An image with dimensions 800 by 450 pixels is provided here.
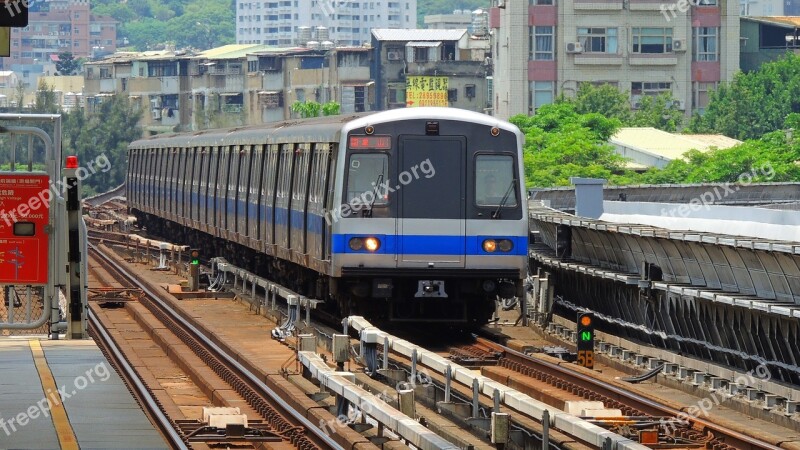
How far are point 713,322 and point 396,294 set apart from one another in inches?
158

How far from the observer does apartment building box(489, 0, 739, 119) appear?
75188 mm

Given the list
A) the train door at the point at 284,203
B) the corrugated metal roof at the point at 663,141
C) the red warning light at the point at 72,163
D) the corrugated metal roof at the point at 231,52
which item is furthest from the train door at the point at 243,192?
the corrugated metal roof at the point at 231,52

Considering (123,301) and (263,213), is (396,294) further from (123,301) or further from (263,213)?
(123,301)

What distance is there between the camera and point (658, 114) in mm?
73250

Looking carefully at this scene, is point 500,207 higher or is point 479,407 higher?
point 500,207

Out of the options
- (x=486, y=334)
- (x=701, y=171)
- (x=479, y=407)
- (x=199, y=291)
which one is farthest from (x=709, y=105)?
(x=479, y=407)

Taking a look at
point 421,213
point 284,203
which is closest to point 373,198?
point 421,213

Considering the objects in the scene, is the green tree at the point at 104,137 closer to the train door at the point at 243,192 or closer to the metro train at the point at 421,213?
the train door at the point at 243,192

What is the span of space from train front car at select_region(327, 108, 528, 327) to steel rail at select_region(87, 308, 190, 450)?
261cm

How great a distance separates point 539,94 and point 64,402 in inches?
2590

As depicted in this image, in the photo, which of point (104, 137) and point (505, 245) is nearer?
point (505, 245)

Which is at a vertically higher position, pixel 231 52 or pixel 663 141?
pixel 231 52

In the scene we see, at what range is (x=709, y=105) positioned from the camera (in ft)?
245

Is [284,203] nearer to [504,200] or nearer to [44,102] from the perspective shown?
[504,200]
